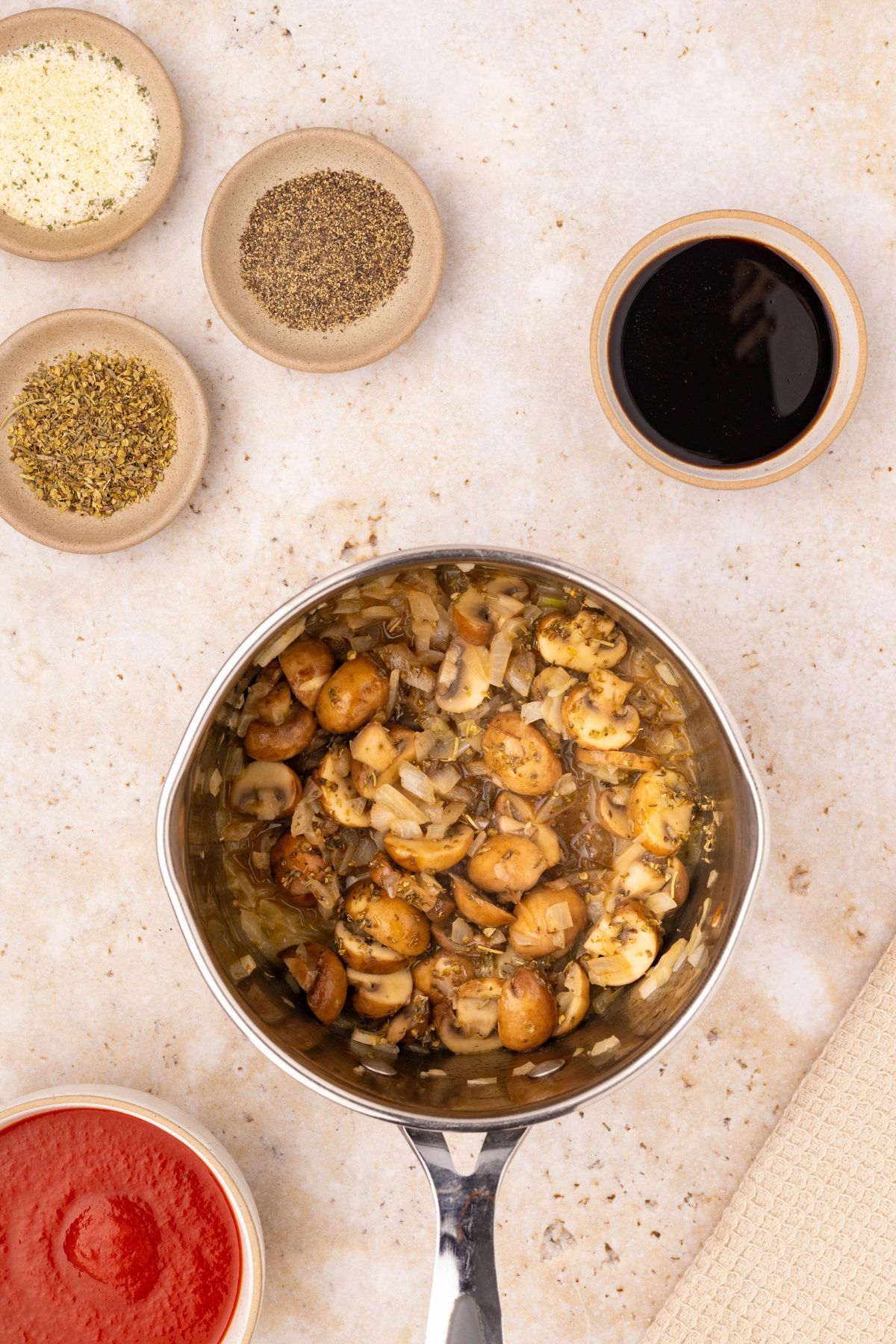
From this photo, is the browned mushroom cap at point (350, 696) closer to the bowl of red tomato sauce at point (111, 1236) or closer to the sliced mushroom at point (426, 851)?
the sliced mushroom at point (426, 851)

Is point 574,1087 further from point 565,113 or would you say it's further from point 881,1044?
point 565,113

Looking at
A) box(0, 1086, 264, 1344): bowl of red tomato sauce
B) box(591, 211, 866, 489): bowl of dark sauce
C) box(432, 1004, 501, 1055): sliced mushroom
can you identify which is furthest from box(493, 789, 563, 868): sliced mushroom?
box(0, 1086, 264, 1344): bowl of red tomato sauce

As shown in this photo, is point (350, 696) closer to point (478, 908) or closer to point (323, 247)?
point (478, 908)

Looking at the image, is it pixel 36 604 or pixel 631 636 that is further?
pixel 36 604

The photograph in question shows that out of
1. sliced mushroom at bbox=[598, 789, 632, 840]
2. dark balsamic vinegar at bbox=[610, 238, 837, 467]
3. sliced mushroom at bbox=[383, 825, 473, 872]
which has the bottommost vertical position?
sliced mushroom at bbox=[383, 825, 473, 872]

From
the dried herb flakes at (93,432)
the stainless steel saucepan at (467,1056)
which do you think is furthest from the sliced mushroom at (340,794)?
the dried herb flakes at (93,432)

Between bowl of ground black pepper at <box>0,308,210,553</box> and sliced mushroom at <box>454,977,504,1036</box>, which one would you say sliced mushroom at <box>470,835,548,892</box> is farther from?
bowl of ground black pepper at <box>0,308,210,553</box>

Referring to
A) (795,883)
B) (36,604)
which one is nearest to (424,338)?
(36,604)
